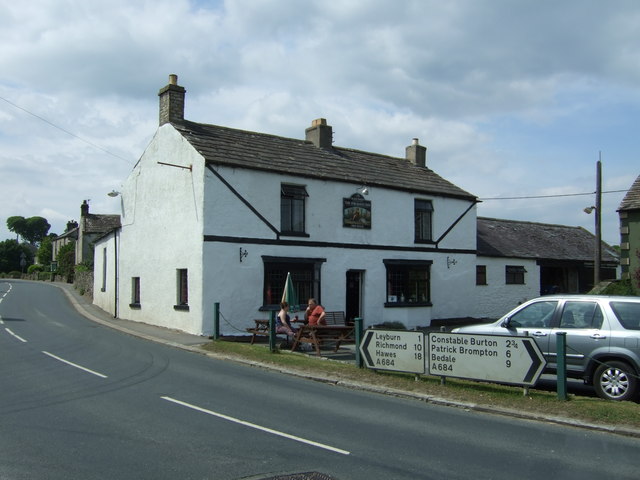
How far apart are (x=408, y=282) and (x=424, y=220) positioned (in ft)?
9.38

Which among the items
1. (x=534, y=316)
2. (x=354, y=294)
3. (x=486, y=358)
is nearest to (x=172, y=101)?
(x=354, y=294)

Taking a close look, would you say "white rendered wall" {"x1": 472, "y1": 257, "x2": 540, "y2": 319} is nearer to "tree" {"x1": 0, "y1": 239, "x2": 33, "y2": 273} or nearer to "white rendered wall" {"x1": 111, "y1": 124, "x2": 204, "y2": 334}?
"white rendered wall" {"x1": 111, "y1": 124, "x2": 204, "y2": 334}

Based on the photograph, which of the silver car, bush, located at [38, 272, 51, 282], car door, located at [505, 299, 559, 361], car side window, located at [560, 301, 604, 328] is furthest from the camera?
bush, located at [38, 272, 51, 282]

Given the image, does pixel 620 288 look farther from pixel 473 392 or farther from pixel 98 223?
pixel 98 223

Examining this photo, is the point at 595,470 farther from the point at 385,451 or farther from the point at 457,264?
Result: the point at 457,264

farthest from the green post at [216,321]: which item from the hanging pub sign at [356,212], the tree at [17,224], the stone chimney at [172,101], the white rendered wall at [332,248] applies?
the tree at [17,224]

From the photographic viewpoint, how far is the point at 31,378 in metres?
11.0

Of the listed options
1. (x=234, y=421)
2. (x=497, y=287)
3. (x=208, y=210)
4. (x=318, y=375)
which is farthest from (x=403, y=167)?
(x=234, y=421)

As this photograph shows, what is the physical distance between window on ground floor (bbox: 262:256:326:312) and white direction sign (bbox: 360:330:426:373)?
7265 mm

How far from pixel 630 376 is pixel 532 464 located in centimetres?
420

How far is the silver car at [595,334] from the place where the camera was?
389 inches

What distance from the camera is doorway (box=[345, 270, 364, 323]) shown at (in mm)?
22688

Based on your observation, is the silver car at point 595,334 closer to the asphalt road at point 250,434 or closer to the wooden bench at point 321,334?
the asphalt road at point 250,434

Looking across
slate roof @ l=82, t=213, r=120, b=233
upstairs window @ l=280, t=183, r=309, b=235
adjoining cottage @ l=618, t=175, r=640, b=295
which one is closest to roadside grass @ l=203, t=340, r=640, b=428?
upstairs window @ l=280, t=183, r=309, b=235
